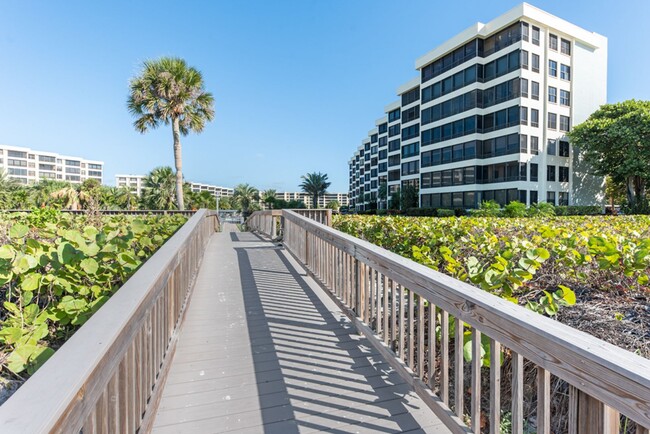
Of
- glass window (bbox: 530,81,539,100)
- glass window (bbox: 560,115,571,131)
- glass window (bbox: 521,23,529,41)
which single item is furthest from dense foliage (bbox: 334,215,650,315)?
glass window (bbox: 560,115,571,131)

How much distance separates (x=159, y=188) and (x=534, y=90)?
35019 millimetres

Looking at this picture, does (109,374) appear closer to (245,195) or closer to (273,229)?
(273,229)

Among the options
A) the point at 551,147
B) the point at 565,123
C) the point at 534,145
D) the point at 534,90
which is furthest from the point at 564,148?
the point at 534,90

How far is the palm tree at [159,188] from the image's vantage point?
32.5 m

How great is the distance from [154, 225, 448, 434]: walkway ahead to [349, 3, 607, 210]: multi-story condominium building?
96.3 ft

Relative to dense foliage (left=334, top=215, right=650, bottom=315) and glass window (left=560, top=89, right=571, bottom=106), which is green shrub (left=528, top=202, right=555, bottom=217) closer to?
dense foliage (left=334, top=215, right=650, bottom=315)

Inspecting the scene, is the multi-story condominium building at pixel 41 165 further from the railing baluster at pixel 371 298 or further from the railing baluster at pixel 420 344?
the railing baluster at pixel 420 344

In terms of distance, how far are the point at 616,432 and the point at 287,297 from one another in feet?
11.9

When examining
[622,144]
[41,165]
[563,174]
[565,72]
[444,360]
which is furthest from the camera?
[41,165]

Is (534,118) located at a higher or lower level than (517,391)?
higher

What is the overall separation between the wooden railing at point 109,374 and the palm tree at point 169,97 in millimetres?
16991

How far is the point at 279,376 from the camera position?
2496 millimetres

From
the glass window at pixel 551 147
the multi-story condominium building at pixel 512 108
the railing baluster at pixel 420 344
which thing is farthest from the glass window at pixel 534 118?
the railing baluster at pixel 420 344

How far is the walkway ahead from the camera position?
202cm
